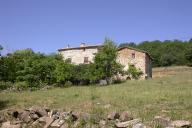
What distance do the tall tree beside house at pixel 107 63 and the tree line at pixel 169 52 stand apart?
3672 cm

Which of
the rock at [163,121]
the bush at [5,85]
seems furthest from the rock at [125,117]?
the bush at [5,85]

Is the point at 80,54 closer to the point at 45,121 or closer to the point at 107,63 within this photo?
the point at 107,63

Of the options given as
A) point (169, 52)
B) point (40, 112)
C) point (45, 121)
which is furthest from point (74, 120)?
point (169, 52)

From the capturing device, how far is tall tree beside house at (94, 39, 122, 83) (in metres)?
45.8

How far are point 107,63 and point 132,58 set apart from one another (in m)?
10.9

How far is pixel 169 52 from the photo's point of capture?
317ft

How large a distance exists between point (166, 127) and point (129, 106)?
6467 millimetres

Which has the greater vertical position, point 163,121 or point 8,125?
point 163,121

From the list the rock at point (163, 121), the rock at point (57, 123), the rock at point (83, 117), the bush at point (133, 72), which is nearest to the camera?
the rock at point (163, 121)

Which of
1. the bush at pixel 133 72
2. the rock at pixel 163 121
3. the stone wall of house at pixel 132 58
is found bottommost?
the rock at pixel 163 121

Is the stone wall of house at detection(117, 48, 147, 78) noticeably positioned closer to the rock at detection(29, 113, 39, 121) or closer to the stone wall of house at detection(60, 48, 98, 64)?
the stone wall of house at detection(60, 48, 98, 64)

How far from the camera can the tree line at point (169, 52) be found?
276 feet

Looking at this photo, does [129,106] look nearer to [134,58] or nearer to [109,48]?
[109,48]

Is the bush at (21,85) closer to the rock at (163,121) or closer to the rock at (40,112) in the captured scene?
the rock at (40,112)
